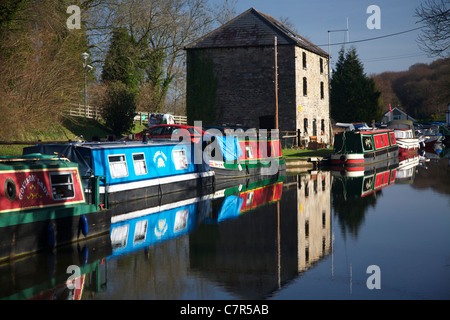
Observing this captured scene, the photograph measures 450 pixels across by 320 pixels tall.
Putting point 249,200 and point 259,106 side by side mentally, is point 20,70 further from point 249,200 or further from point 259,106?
point 259,106

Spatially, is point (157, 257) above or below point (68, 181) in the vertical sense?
below

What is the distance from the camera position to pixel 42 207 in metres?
11.2

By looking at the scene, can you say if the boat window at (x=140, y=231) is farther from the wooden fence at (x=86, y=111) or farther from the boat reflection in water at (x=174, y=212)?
the wooden fence at (x=86, y=111)

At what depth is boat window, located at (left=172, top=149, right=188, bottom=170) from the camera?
818 inches

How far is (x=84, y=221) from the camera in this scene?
1191cm

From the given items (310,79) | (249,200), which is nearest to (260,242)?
(249,200)

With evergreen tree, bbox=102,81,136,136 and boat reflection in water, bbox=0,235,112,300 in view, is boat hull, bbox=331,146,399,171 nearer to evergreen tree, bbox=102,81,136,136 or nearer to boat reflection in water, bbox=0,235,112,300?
evergreen tree, bbox=102,81,136,136

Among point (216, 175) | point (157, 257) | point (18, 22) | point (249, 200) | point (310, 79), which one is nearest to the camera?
point (157, 257)

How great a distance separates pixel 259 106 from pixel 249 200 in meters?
23.7

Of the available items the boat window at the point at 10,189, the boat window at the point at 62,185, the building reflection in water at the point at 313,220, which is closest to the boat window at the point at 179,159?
A: the building reflection in water at the point at 313,220

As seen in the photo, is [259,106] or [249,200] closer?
[249,200]

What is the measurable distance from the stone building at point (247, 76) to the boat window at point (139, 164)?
77.9 feet

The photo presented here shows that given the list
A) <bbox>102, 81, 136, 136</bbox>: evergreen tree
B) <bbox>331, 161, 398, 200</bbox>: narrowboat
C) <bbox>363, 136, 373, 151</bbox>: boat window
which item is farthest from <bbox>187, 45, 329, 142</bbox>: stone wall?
<bbox>331, 161, 398, 200</bbox>: narrowboat
